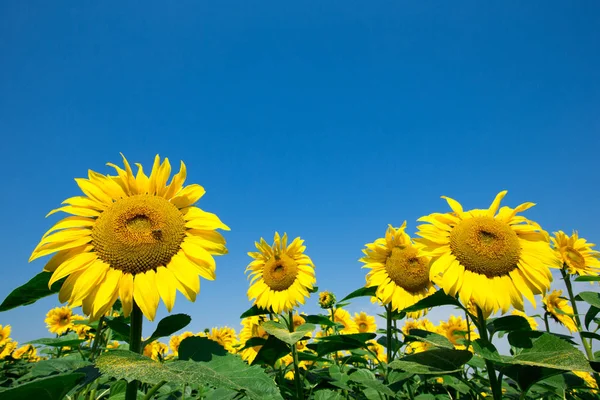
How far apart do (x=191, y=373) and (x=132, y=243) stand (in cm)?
116

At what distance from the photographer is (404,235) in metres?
5.10

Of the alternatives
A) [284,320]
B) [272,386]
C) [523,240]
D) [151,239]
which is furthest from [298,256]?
[272,386]

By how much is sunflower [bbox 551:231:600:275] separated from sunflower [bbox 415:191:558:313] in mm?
2533

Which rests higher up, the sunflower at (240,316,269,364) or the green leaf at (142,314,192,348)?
the sunflower at (240,316,269,364)

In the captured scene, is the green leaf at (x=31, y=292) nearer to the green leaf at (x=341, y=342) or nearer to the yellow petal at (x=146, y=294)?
the yellow petal at (x=146, y=294)

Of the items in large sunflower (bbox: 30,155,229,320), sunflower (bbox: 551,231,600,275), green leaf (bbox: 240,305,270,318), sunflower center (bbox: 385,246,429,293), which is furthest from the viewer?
sunflower (bbox: 551,231,600,275)

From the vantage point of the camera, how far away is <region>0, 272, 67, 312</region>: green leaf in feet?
7.63

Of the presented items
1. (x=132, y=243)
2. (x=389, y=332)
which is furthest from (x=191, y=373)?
(x=389, y=332)

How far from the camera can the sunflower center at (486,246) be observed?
3442 millimetres

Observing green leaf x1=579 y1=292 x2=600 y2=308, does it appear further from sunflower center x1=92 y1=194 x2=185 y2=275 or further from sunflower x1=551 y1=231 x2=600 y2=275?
sunflower center x1=92 y1=194 x2=185 y2=275

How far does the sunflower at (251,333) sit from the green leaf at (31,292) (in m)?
3.62

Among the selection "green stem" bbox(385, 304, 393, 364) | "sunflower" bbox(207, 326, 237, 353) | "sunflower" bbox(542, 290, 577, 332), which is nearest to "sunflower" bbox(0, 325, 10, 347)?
"sunflower" bbox(207, 326, 237, 353)

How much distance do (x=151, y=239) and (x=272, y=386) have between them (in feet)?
→ 3.98

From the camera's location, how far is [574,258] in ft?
18.7
